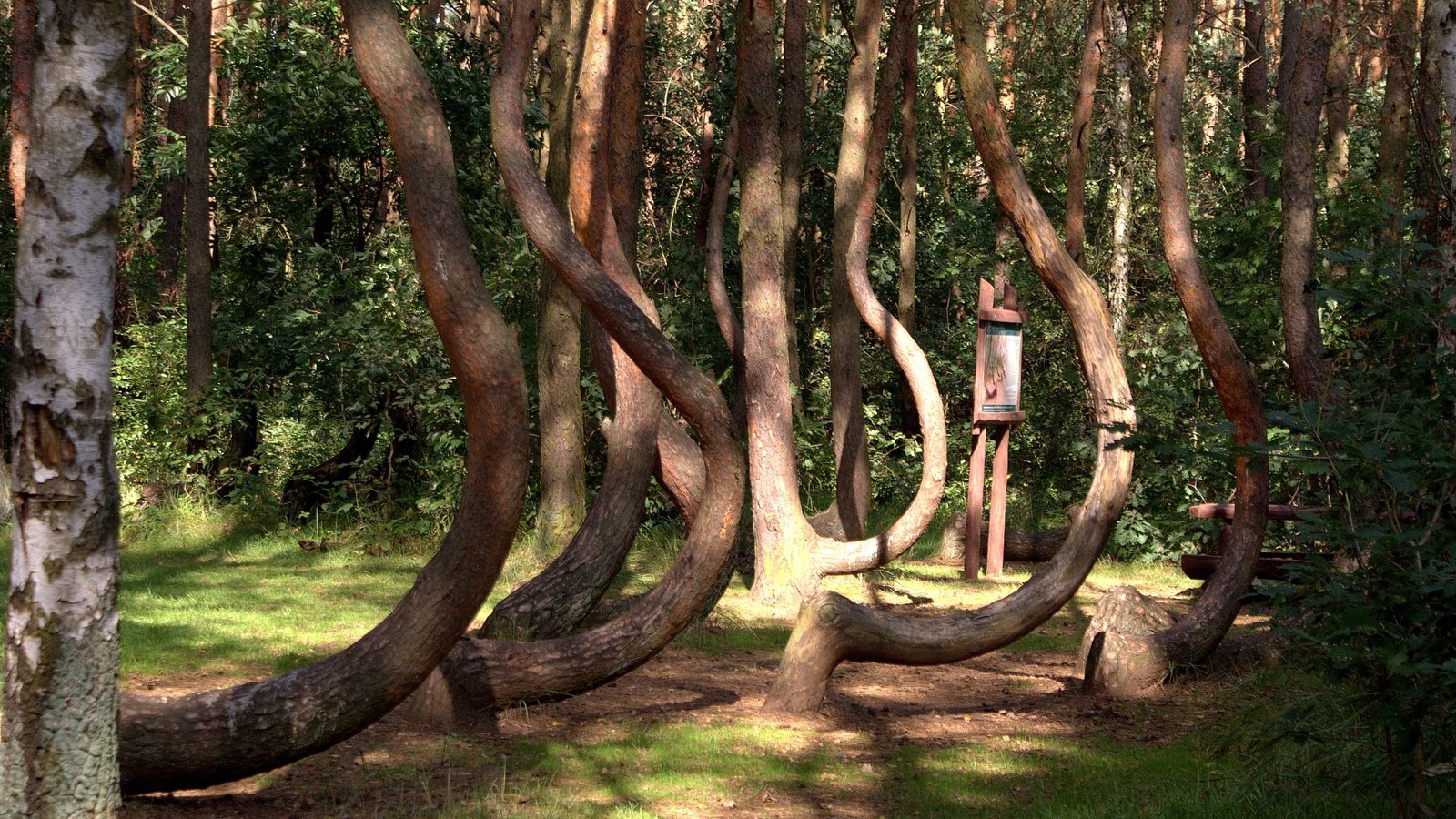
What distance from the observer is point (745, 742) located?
22.7ft

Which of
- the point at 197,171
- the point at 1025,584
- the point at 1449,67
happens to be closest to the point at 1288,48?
the point at 1025,584

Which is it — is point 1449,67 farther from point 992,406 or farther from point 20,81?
point 20,81

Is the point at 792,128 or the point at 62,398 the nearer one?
the point at 62,398

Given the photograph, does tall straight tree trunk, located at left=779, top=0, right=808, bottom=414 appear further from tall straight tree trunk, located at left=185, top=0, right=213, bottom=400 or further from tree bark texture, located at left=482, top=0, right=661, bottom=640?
tall straight tree trunk, located at left=185, top=0, right=213, bottom=400

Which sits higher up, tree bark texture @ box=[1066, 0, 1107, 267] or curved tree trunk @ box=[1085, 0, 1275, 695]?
tree bark texture @ box=[1066, 0, 1107, 267]

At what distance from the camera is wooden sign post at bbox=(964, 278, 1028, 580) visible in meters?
13.2

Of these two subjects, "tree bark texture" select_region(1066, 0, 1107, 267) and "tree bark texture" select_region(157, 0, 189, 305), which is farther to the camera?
"tree bark texture" select_region(157, 0, 189, 305)

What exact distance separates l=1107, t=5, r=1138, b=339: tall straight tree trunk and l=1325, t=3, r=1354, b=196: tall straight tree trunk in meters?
2.33

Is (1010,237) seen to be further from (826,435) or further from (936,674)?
(936,674)

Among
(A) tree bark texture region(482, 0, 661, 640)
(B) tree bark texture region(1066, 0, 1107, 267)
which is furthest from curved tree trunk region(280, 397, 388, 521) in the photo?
(B) tree bark texture region(1066, 0, 1107, 267)

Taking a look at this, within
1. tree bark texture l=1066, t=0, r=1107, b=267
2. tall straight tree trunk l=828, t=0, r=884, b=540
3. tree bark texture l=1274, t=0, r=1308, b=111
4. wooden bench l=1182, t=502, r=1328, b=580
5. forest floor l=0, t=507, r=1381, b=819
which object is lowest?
forest floor l=0, t=507, r=1381, b=819

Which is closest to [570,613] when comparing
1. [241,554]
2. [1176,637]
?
[1176,637]

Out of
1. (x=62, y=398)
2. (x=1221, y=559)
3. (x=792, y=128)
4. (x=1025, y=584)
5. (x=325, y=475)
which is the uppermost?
(x=792, y=128)

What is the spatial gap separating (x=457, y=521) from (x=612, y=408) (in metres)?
3.96
